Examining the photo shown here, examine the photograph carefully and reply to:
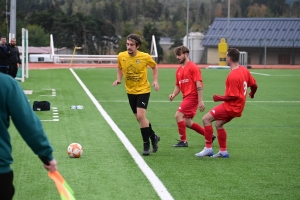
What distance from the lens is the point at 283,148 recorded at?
1190 cm

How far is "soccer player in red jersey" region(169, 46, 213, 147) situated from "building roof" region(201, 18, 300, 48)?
62.5m

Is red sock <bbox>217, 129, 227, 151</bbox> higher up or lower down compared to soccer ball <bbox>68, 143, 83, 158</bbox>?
higher up

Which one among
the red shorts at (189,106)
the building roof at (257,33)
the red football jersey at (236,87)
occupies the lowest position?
the red shorts at (189,106)

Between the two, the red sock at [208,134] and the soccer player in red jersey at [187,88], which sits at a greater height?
the soccer player in red jersey at [187,88]

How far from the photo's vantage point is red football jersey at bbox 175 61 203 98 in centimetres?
1151

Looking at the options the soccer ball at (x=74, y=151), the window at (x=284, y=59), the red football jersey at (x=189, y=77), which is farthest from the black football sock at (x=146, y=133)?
the window at (x=284, y=59)

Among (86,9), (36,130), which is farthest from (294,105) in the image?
(86,9)

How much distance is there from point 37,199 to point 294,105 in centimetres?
1482

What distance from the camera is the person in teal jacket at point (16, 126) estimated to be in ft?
Result: 15.0

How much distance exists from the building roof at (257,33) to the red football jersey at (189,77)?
6254cm

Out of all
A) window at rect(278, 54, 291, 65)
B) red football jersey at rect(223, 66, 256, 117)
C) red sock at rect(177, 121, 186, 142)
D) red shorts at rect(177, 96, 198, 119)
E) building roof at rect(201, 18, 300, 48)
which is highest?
building roof at rect(201, 18, 300, 48)

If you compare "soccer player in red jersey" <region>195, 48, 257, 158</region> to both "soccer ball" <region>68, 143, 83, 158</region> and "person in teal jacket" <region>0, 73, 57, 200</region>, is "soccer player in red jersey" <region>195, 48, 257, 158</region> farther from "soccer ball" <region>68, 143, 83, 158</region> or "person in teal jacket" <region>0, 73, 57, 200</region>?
"person in teal jacket" <region>0, 73, 57, 200</region>

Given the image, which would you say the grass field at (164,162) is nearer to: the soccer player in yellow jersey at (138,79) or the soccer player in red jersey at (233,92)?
the soccer player in yellow jersey at (138,79)

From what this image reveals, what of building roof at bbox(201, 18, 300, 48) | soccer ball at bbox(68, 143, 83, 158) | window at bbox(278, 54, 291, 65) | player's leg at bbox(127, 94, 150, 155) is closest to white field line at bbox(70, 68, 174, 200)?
player's leg at bbox(127, 94, 150, 155)
